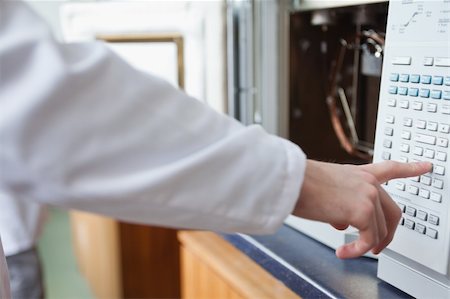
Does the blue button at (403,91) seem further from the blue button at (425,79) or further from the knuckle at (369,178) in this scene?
the knuckle at (369,178)

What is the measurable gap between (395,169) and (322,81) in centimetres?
39

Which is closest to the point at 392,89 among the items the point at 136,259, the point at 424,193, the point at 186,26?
the point at 424,193

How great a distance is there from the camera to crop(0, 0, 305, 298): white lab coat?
30cm

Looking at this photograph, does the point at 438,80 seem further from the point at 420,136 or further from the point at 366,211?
the point at 366,211

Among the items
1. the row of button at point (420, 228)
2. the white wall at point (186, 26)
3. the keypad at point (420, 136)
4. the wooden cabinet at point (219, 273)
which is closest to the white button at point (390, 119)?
the keypad at point (420, 136)

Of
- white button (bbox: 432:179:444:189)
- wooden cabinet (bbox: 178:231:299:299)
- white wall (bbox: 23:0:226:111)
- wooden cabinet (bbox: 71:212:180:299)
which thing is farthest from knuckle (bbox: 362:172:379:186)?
wooden cabinet (bbox: 71:212:180:299)

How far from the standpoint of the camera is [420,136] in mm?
490

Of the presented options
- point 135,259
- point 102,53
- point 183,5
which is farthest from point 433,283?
point 135,259

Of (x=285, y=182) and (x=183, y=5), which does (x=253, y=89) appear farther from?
(x=285, y=182)

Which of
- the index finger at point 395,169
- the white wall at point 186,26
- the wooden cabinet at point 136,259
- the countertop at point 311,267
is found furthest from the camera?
the wooden cabinet at point 136,259

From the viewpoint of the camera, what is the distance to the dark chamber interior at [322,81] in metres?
0.74

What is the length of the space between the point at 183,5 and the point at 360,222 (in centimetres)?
86

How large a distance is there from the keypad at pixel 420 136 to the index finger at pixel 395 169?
1 centimetres

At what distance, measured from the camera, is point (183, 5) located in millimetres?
1117
